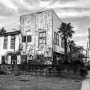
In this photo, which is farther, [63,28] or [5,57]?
[5,57]

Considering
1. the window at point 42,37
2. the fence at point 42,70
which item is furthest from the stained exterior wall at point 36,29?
the fence at point 42,70

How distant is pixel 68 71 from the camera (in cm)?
1948

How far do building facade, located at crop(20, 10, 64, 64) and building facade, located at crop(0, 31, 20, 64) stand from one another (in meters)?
1.13

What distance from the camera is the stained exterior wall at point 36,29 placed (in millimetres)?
25500

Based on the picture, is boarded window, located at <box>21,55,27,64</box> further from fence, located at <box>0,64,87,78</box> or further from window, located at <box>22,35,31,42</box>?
fence, located at <box>0,64,87,78</box>

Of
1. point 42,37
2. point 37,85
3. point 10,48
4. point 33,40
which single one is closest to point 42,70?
point 42,37

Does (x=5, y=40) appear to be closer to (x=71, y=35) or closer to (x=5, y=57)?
(x=5, y=57)

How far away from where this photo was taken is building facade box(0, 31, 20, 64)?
27766 millimetres

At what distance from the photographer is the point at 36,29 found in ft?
88.3

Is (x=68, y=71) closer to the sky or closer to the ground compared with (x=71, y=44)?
closer to the ground

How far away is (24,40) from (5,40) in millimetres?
4173

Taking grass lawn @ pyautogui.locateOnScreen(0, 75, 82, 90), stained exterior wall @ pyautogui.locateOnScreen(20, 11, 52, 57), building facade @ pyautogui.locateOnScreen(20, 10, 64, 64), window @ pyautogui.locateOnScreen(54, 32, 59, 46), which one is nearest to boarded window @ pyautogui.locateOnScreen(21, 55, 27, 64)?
building facade @ pyautogui.locateOnScreen(20, 10, 64, 64)

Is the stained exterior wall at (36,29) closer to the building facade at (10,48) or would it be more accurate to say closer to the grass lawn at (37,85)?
the building facade at (10,48)

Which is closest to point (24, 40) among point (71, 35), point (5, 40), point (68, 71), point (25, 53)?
point (25, 53)
